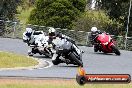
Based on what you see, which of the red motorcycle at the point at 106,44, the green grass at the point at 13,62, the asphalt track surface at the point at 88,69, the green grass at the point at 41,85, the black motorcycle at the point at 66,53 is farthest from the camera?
the red motorcycle at the point at 106,44

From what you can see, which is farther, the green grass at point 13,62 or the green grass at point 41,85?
the green grass at point 13,62

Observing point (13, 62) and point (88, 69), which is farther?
point (13, 62)

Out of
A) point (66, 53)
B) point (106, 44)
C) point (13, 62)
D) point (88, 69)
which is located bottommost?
point (88, 69)

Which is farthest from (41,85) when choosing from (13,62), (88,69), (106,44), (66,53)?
(106,44)

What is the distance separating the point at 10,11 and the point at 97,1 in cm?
774

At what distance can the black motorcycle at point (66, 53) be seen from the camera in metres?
19.9

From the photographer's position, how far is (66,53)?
786 inches

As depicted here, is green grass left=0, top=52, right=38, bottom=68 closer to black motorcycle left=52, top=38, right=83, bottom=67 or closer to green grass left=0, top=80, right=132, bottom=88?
black motorcycle left=52, top=38, right=83, bottom=67

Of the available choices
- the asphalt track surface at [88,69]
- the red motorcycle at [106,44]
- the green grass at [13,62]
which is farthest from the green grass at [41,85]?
the red motorcycle at [106,44]

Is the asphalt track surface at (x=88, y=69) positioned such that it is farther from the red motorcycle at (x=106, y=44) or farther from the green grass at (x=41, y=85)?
the green grass at (x=41, y=85)

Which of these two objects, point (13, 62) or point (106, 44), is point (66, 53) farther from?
point (106, 44)

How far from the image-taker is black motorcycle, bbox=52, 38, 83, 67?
1994 cm

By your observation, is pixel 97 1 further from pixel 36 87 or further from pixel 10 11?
pixel 36 87

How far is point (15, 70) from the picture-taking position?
667 inches
